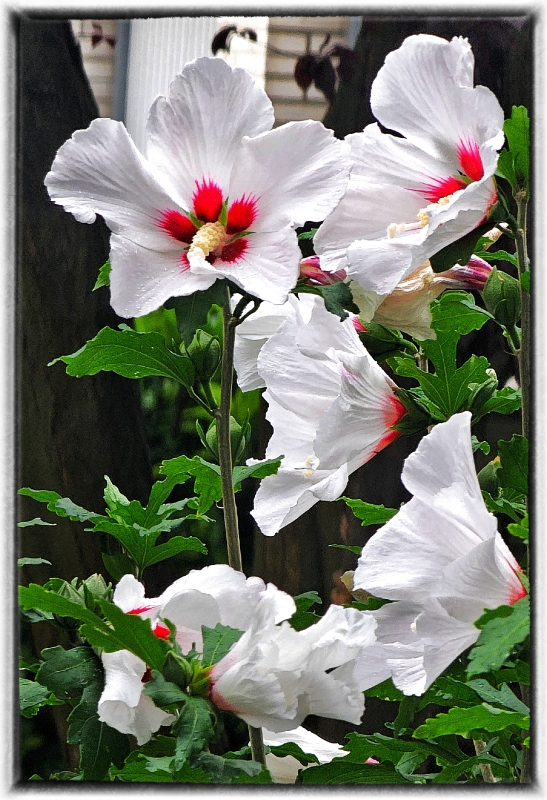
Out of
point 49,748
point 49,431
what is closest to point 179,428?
point 49,431

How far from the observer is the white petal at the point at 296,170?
382mm

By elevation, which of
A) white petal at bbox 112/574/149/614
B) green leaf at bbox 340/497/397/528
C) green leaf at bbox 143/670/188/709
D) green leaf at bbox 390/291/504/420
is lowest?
green leaf at bbox 340/497/397/528

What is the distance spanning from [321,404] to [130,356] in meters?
0.11

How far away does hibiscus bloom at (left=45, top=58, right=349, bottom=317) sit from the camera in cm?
38

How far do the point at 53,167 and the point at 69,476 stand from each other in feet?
1.87

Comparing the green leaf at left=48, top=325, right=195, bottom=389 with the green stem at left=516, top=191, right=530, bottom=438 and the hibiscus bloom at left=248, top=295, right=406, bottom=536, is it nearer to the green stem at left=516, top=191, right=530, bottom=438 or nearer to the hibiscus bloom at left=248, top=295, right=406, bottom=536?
the hibiscus bloom at left=248, top=295, right=406, bottom=536

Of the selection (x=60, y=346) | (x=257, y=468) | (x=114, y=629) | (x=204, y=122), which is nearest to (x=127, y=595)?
(x=114, y=629)

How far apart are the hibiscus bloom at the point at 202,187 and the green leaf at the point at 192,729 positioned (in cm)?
17

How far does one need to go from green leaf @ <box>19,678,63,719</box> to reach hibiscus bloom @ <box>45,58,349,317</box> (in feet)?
0.77

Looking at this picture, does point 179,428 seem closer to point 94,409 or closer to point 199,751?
point 94,409

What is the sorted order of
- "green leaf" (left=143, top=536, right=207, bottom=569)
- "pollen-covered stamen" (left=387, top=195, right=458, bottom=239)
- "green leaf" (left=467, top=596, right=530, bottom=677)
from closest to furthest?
"green leaf" (left=467, top=596, right=530, bottom=677), "pollen-covered stamen" (left=387, top=195, right=458, bottom=239), "green leaf" (left=143, top=536, right=207, bottom=569)

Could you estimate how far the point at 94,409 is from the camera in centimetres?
101

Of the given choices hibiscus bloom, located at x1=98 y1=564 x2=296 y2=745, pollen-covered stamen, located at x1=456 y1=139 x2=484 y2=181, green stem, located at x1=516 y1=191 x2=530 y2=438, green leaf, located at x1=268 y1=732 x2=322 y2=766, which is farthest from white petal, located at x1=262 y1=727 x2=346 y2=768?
pollen-covered stamen, located at x1=456 y1=139 x2=484 y2=181

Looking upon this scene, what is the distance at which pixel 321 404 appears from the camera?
0.47 meters
